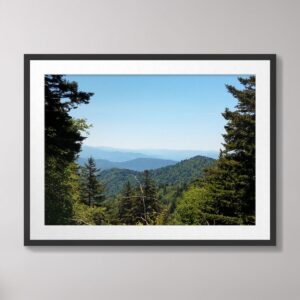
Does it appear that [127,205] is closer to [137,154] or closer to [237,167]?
[137,154]

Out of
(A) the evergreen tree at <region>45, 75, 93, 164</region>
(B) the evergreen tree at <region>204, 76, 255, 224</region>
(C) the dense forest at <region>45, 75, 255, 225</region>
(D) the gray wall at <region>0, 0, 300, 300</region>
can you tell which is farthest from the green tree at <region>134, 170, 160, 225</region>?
(A) the evergreen tree at <region>45, 75, 93, 164</region>

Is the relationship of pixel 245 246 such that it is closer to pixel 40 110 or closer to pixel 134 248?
pixel 134 248

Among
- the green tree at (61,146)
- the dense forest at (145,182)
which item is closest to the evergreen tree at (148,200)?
the dense forest at (145,182)

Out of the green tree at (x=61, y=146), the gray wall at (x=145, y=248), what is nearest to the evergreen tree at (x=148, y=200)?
the gray wall at (x=145, y=248)

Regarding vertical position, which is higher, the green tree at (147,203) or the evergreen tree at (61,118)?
the evergreen tree at (61,118)

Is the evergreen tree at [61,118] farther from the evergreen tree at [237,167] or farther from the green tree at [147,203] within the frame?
the evergreen tree at [237,167]

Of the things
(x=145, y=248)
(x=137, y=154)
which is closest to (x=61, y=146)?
(x=137, y=154)
